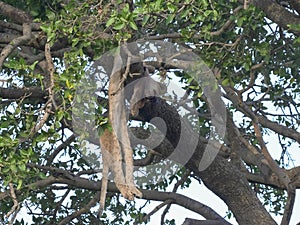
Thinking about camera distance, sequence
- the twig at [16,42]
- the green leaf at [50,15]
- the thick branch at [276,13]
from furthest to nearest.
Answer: the thick branch at [276,13] → the green leaf at [50,15] → the twig at [16,42]

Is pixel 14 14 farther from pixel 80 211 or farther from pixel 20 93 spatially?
pixel 80 211

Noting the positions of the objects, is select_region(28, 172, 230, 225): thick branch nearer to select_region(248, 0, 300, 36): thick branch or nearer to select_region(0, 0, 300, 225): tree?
select_region(0, 0, 300, 225): tree

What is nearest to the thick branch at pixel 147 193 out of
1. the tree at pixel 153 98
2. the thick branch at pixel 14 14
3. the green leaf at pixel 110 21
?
the tree at pixel 153 98

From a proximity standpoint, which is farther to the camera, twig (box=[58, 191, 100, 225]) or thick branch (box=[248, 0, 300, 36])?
twig (box=[58, 191, 100, 225])

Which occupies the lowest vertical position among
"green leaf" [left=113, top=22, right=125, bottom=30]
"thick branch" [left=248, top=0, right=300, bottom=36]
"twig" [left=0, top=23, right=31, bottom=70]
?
"green leaf" [left=113, top=22, right=125, bottom=30]

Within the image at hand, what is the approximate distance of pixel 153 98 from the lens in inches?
311

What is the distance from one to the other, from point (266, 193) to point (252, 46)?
9.29ft

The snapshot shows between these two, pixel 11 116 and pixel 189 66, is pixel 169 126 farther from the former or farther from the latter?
pixel 11 116

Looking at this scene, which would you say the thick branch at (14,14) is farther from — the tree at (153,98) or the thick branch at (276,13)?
the thick branch at (276,13)

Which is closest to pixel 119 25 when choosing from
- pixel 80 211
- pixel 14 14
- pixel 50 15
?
pixel 50 15

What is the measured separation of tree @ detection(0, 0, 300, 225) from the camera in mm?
6605

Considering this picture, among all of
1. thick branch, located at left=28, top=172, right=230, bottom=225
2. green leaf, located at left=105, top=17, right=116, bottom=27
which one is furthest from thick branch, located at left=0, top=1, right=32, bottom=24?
green leaf, located at left=105, top=17, right=116, bottom=27

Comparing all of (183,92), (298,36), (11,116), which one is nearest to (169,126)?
(183,92)

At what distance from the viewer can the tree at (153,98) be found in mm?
6605
